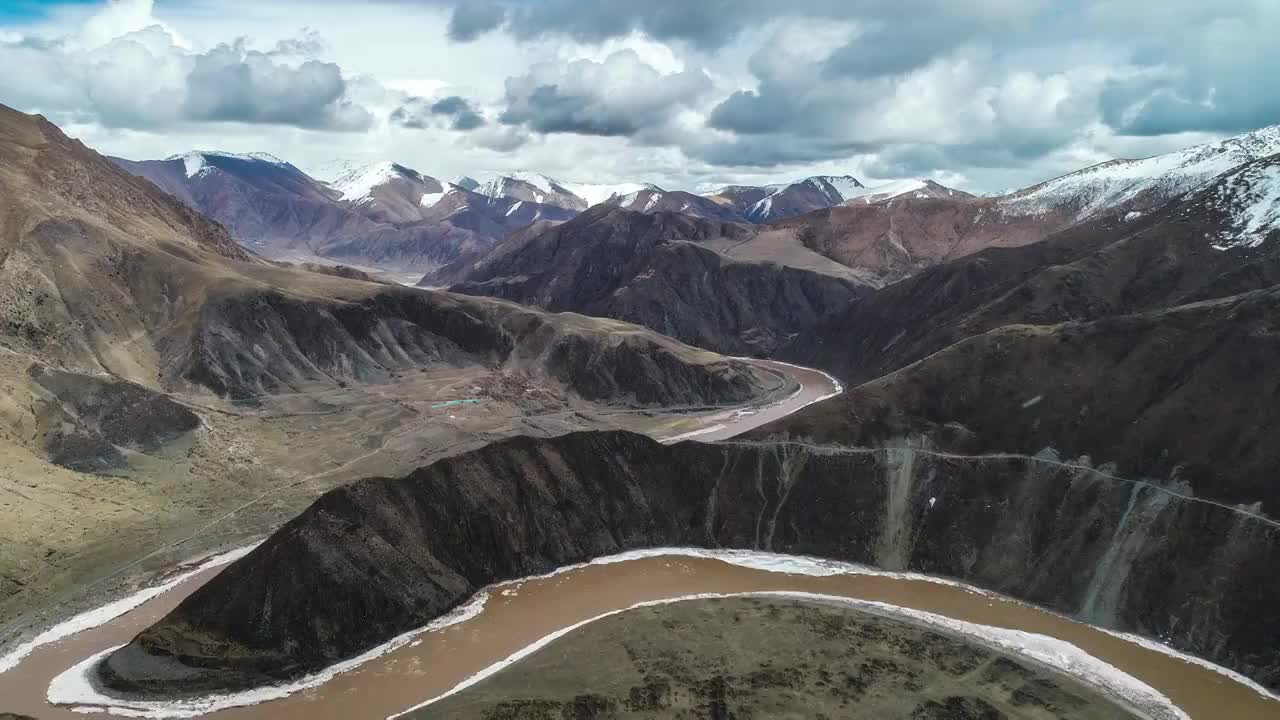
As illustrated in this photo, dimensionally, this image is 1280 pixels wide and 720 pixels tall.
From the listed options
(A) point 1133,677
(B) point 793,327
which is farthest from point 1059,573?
(B) point 793,327

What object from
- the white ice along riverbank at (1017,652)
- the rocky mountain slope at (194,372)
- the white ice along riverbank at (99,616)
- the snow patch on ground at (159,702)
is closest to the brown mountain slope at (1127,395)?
the white ice along riverbank at (1017,652)

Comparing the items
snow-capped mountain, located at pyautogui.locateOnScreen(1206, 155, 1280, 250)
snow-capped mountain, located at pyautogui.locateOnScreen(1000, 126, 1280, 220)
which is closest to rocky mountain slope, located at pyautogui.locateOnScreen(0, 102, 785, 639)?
snow-capped mountain, located at pyautogui.locateOnScreen(1206, 155, 1280, 250)

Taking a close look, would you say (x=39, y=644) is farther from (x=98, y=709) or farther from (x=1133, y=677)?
(x=1133, y=677)

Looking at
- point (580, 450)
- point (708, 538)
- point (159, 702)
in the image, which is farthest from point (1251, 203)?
point (159, 702)

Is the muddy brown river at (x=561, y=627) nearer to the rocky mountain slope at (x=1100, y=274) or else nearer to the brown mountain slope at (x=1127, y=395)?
the brown mountain slope at (x=1127, y=395)

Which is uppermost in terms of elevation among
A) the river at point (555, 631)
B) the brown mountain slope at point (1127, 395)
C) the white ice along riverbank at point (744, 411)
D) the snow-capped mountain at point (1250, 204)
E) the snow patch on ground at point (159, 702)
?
the snow-capped mountain at point (1250, 204)
